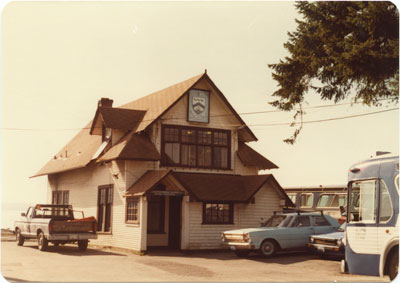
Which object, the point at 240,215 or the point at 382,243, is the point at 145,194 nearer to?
the point at 240,215

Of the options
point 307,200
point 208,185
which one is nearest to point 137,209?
point 208,185

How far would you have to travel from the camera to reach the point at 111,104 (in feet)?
105

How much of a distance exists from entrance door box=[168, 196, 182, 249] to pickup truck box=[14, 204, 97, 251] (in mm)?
3833

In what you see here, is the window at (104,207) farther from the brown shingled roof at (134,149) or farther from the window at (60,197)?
the window at (60,197)

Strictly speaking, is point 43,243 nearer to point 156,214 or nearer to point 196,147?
point 156,214

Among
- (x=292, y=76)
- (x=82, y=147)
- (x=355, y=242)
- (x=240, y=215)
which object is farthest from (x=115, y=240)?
(x=355, y=242)

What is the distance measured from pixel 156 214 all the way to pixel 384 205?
46.5ft

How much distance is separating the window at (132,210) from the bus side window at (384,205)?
12.5 metres

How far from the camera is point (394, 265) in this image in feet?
43.7

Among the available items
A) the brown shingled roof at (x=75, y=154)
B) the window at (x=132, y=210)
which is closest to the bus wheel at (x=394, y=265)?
the window at (x=132, y=210)

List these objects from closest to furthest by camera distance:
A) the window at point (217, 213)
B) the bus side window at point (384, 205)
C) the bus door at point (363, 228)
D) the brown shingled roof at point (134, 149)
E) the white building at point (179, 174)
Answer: the bus side window at point (384, 205), the bus door at point (363, 228), the brown shingled roof at point (134, 149), the white building at point (179, 174), the window at point (217, 213)

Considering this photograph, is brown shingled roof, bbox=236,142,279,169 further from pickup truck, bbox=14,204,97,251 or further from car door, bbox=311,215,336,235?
pickup truck, bbox=14,204,97,251

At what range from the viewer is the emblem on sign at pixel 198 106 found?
26062 mm

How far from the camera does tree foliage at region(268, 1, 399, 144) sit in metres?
19.1
